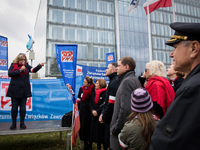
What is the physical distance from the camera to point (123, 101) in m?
2.46

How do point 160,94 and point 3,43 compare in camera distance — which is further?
point 3,43

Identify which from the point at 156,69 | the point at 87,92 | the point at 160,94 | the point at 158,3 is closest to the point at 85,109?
the point at 87,92

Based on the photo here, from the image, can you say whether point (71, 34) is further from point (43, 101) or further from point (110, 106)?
point (110, 106)

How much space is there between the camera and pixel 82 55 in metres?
36.1

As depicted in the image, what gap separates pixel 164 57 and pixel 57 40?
26507 millimetres

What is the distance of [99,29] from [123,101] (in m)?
37.9

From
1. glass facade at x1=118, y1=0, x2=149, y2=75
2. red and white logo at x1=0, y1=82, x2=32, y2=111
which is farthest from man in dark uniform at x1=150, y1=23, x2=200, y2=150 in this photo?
glass facade at x1=118, y1=0, x2=149, y2=75

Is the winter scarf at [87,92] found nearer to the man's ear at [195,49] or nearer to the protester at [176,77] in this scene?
the protester at [176,77]

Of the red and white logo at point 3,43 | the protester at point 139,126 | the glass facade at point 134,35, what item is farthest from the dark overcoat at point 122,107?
the glass facade at point 134,35

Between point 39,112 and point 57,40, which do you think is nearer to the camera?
point 39,112

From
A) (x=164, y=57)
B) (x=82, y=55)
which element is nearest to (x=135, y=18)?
(x=164, y=57)

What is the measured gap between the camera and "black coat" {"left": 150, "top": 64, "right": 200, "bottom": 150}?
68 cm

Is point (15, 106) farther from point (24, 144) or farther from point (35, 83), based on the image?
point (35, 83)

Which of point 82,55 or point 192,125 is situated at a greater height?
point 82,55
